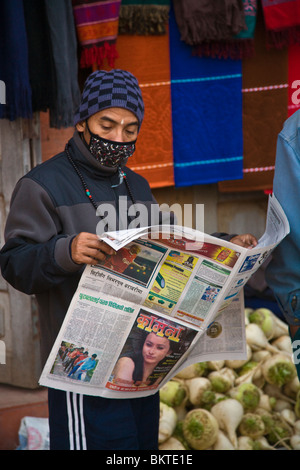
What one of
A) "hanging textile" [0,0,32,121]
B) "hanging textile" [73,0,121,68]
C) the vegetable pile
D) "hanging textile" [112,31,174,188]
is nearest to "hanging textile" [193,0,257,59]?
"hanging textile" [112,31,174,188]

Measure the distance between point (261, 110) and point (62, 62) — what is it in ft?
4.46

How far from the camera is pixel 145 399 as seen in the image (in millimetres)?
1882

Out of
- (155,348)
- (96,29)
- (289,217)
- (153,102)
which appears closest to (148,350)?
(155,348)

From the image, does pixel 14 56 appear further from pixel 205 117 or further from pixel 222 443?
pixel 222 443

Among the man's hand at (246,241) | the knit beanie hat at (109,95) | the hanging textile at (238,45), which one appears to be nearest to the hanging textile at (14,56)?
the knit beanie hat at (109,95)

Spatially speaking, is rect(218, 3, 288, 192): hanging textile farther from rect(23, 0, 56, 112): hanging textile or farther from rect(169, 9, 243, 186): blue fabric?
rect(23, 0, 56, 112): hanging textile

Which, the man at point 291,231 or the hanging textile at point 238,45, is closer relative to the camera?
the man at point 291,231

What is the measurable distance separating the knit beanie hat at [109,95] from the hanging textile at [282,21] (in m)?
1.79

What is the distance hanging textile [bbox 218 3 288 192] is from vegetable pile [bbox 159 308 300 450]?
0.94 metres

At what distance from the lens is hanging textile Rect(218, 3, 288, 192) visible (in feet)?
11.5

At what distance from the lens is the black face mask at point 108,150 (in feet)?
5.74

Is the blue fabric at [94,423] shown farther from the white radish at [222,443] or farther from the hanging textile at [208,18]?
the hanging textile at [208,18]

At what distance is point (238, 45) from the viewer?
336 cm

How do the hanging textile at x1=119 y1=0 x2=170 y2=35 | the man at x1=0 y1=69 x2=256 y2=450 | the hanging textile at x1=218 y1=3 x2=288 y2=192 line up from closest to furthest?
the man at x1=0 y1=69 x2=256 y2=450 → the hanging textile at x1=119 y1=0 x2=170 y2=35 → the hanging textile at x1=218 y1=3 x2=288 y2=192
